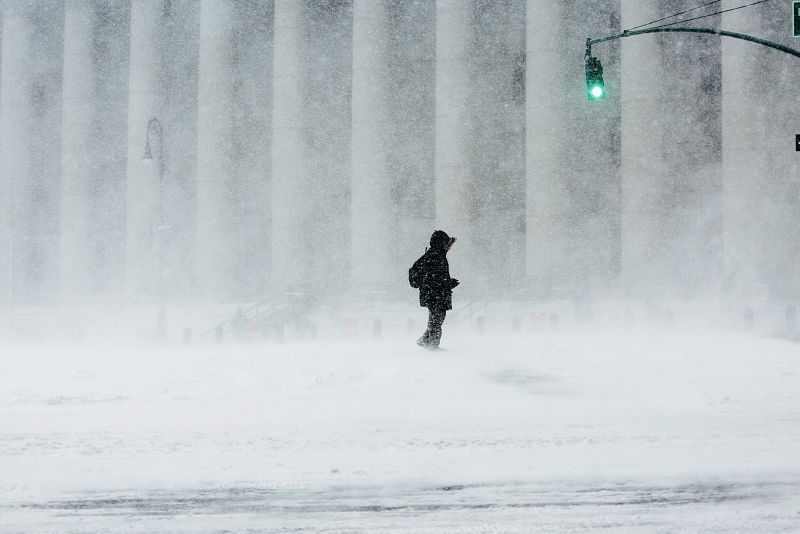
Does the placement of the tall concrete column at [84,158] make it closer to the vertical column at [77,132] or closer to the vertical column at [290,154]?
the vertical column at [77,132]

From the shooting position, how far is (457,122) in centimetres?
3027

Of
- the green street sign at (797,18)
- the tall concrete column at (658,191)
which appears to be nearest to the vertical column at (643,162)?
the tall concrete column at (658,191)

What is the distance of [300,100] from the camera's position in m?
32.9

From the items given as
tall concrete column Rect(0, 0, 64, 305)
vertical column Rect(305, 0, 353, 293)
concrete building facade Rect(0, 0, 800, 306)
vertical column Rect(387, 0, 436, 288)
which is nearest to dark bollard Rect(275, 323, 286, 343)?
concrete building facade Rect(0, 0, 800, 306)

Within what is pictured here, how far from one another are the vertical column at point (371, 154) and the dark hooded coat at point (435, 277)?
59.3 ft

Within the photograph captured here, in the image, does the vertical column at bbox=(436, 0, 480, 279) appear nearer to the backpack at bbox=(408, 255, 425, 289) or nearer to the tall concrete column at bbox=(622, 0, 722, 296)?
the tall concrete column at bbox=(622, 0, 722, 296)

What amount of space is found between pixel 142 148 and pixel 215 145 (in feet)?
11.9

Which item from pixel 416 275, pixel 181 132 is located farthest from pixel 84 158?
pixel 416 275

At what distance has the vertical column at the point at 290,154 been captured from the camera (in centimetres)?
3269

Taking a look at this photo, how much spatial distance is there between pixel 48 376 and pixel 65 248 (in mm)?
29147

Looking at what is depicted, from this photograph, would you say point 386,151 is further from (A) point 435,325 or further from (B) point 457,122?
(A) point 435,325

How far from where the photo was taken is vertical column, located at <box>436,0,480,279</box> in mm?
30312

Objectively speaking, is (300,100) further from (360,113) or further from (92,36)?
(92,36)

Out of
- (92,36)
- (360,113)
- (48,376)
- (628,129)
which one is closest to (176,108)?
(92,36)
